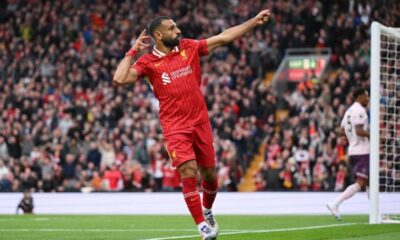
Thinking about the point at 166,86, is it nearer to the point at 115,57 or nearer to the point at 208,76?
the point at 208,76

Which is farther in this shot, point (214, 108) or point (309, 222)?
point (214, 108)

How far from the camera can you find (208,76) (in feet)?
111

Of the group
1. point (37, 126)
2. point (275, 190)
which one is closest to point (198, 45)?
point (275, 190)

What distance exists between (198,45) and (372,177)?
5468 mm

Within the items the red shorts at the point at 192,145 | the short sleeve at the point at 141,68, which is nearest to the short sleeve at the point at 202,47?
the short sleeve at the point at 141,68

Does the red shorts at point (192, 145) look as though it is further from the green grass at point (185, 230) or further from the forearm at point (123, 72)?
the green grass at point (185, 230)

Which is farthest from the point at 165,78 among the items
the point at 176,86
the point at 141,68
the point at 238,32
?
the point at 238,32

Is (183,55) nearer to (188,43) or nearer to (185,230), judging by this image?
(188,43)

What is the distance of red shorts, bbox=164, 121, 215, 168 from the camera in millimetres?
12195

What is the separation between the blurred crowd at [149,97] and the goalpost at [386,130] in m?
5.36

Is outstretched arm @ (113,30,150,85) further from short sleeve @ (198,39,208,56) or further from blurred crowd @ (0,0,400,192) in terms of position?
blurred crowd @ (0,0,400,192)

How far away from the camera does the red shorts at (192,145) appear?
12.2m

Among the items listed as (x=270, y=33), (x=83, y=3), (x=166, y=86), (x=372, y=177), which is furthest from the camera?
(x=83, y=3)

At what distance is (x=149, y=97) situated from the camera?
110 feet
